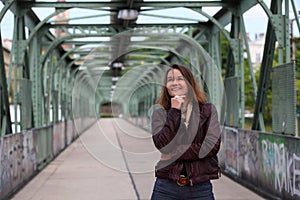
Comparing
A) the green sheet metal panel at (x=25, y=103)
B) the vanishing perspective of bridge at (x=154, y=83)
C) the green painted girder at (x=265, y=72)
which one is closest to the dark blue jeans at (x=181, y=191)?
the vanishing perspective of bridge at (x=154, y=83)

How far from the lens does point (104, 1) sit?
48.8 feet

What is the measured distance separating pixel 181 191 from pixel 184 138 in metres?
0.36

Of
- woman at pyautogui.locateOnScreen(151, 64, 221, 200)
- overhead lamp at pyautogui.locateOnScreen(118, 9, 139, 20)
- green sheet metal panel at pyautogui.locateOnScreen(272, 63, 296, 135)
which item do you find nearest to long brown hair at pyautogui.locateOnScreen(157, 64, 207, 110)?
woman at pyautogui.locateOnScreen(151, 64, 221, 200)

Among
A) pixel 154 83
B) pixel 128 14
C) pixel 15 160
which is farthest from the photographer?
pixel 128 14

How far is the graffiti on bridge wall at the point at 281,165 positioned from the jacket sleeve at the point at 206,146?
5421 millimetres

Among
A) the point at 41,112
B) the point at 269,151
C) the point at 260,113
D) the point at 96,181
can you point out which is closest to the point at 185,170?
the point at 269,151

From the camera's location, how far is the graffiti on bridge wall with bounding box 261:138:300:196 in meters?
8.83

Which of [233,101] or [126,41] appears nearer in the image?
[126,41]

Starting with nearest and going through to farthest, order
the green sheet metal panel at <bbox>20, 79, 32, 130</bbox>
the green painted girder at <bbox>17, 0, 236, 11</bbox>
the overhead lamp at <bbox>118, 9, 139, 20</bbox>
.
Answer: the green sheet metal panel at <bbox>20, 79, 32, 130</bbox> → the overhead lamp at <bbox>118, 9, 139, 20</bbox> → the green painted girder at <bbox>17, 0, 236, 11</bbox>

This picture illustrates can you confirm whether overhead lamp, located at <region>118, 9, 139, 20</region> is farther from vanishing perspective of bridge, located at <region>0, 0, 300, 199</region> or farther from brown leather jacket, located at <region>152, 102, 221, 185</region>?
brown leather jacket, located at <region>152, 102, 221, 185</region>

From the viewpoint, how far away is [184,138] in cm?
351

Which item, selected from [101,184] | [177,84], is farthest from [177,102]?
[101,184]

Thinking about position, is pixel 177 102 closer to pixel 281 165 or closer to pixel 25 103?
pixel 281 165

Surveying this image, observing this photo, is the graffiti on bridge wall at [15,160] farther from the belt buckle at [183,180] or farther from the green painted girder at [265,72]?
the belt buckle at [183,180]
